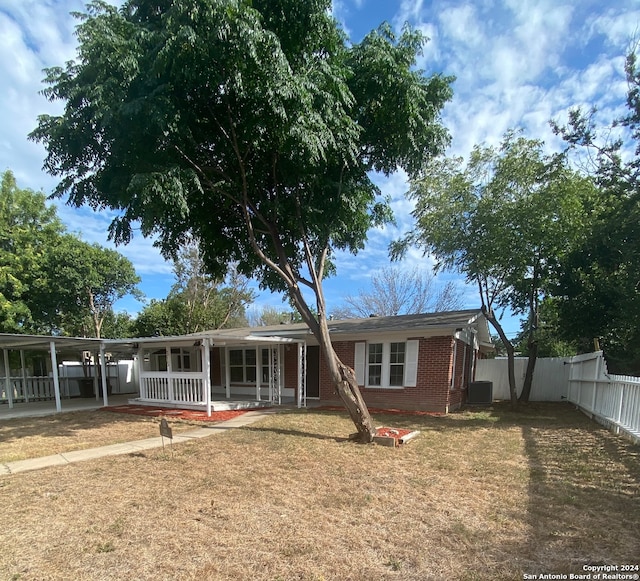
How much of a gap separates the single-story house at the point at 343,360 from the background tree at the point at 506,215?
75.3 inches

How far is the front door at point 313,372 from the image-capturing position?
13.7 metres

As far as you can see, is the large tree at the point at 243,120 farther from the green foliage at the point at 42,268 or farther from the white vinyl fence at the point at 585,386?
the green foliage at the point at 42,268

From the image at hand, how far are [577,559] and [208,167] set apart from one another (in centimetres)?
822

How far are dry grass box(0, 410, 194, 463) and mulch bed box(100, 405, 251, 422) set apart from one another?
1.60ft

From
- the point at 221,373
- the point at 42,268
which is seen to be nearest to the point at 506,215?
the point at 221,373

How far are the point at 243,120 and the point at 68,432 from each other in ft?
26.0

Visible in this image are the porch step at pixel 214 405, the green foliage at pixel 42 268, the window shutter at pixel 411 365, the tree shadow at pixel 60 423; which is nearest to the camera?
the tree shadow at pixel 60 423

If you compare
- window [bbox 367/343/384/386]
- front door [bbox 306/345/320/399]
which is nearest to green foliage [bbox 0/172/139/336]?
front door [bbox 306/345/320/399]

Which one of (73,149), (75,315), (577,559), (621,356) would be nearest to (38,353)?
(75,315)

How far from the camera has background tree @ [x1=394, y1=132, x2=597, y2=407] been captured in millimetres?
→ 10617

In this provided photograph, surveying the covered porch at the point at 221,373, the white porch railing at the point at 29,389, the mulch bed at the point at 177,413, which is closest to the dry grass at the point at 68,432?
the mulch bed at the point at 177,413

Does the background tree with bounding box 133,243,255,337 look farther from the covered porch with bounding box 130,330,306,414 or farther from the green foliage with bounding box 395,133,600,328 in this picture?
A: the green foliage with bounding box 395,133,600,328

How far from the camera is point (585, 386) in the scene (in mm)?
10742

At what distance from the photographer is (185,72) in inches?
236
